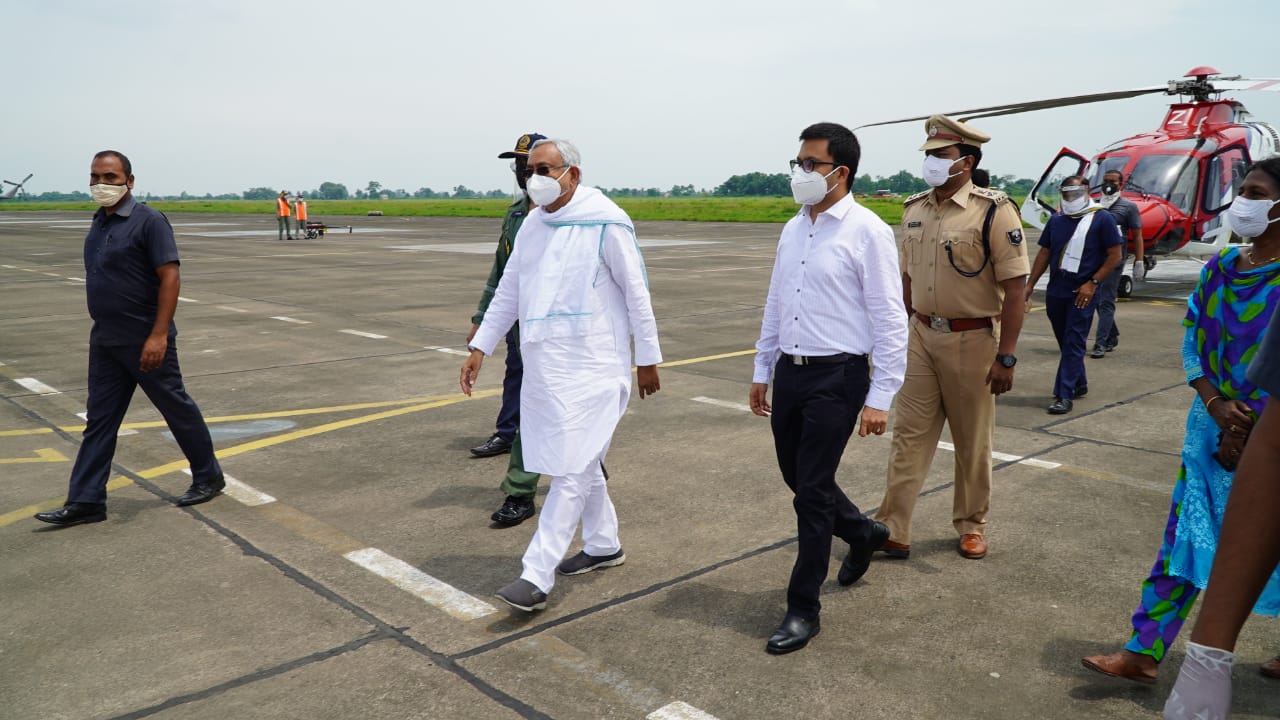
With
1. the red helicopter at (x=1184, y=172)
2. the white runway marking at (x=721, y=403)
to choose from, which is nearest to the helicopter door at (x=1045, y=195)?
the red helicopter at (x=1184, y=172)

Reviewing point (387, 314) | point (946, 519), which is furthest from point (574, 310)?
point (387, 314)

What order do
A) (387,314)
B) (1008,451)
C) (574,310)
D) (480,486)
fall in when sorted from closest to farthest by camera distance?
(574,310) → (480,486) → (1008,451) → (387,314)

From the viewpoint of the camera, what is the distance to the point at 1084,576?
14.3ft

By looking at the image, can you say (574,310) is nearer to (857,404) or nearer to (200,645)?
(857,404)

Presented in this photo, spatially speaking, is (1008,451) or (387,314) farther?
(387,314)

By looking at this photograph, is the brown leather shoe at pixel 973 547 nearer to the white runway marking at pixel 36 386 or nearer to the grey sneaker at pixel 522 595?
the grey sneaker at pixel 522 595

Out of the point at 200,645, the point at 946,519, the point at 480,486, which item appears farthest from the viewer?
the point at 480,486

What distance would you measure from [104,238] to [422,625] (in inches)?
121

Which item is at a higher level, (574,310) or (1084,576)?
(574,310)

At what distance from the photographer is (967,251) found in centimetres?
446

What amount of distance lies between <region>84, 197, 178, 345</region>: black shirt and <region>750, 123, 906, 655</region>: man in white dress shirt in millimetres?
3568

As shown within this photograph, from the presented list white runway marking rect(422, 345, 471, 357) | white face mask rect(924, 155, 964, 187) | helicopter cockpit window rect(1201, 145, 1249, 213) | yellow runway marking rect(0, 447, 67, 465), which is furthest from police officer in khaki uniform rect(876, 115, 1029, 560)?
helicopter cockpit window rect(1201, 145, 1249, 213)

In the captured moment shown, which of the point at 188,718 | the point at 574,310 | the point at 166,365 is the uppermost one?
the point at 574,310

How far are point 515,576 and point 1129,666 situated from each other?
255cm
